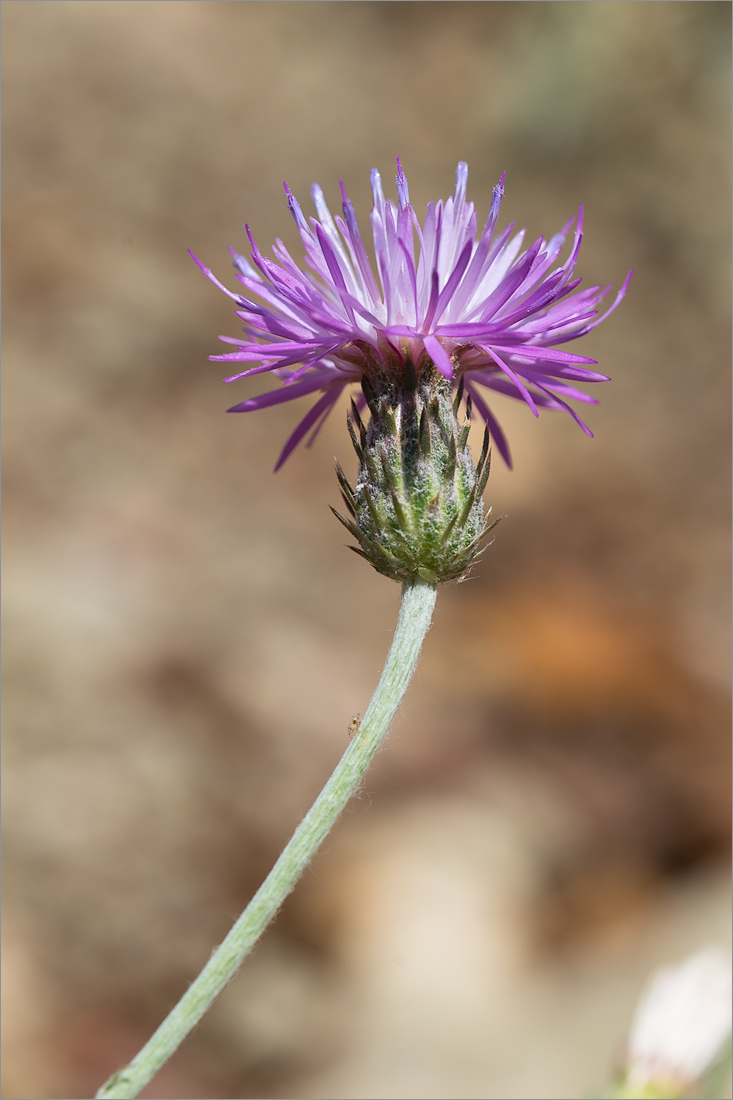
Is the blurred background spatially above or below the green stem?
above

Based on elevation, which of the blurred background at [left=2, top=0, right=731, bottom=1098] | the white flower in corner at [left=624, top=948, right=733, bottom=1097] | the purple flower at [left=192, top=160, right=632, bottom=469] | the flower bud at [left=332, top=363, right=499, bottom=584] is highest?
the blurred background at [left=2, top=0, right=731, bottom=1098]

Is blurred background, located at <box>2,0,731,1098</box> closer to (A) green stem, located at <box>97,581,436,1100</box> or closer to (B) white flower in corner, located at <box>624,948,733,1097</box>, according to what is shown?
(B) white flower in corner, located at <box>624,948,733,1097</box>

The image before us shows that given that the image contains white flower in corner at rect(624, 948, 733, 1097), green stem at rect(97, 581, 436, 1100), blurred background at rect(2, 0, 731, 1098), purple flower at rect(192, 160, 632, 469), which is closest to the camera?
green stem at rect(97, 581, 436, 1100)

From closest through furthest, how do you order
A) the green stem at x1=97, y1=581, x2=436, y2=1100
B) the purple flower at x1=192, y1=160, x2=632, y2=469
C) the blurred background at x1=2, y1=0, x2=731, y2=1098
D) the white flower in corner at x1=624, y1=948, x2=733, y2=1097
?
the green stem at x1=97, y1=581, x2=436, y2=1100 → the purple flower at x1=192, y1=160, x2=632, y2=469 → the white flower in corner at x1=624, y1=948, x2=733, y2=1097 → the blurred background at x1=2, y1=0, x2=731, y2=1098

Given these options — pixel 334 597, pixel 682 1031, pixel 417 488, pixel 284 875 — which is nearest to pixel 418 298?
pixel 417 488

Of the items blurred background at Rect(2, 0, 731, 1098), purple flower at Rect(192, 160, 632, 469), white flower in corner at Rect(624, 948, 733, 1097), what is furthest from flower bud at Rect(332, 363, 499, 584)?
blurred background at Rect(2, 0, 731, 1098)

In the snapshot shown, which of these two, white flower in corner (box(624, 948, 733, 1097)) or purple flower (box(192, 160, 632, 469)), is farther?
white flower in corner (box(624, 948, 733, 1097))
